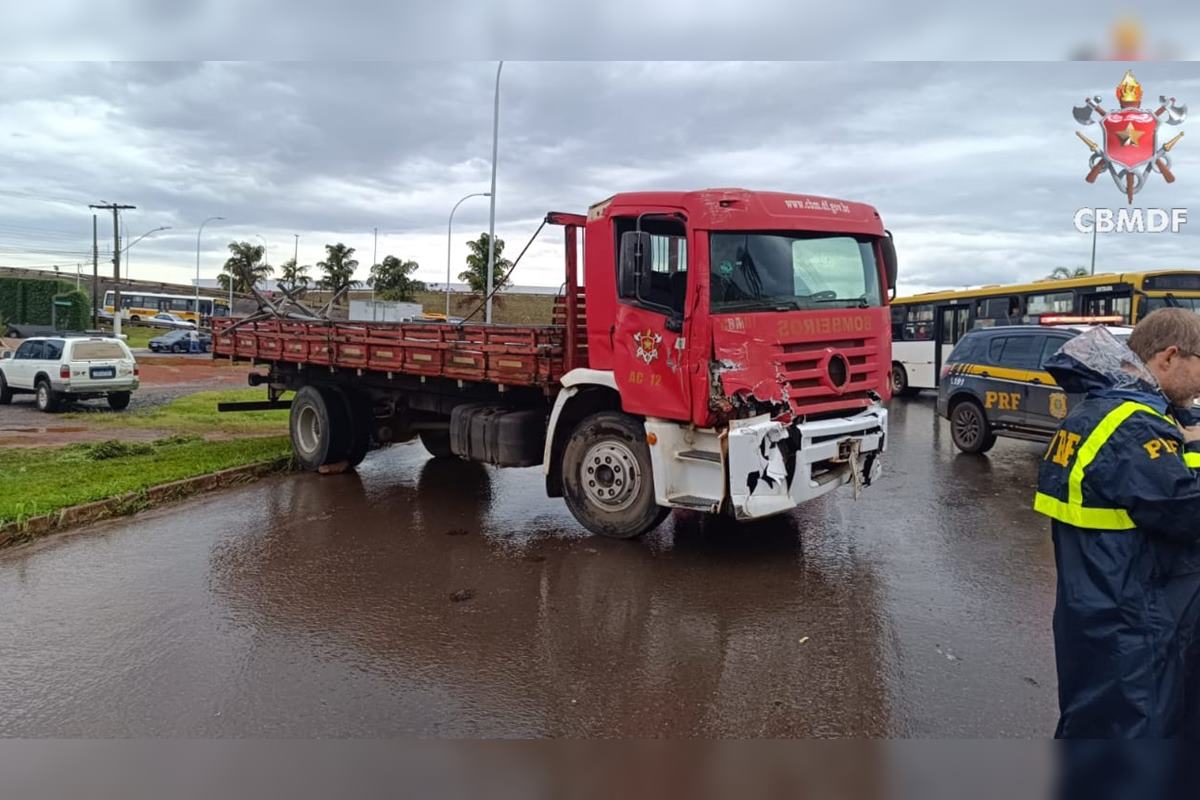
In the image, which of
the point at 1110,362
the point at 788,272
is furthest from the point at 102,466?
the point at 1110,362

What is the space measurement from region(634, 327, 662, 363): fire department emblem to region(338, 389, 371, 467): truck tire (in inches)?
203

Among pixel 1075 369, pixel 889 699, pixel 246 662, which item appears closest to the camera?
pixel 1075 369

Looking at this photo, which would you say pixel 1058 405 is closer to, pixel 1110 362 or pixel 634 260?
pixel 634 260

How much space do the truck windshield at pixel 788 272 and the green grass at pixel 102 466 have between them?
21.6 ft

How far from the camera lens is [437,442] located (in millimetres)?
10977

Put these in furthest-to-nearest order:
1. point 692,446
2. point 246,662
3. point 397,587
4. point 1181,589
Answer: point 692,446 → point 397,587 → point 246,662 → point 1181,589

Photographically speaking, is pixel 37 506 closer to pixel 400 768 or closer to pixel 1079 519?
pixel 400 768

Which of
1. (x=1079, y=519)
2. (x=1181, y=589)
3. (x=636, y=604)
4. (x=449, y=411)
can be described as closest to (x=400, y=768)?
(x=1079, y=519)

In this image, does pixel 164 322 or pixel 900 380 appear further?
pixel 164 322

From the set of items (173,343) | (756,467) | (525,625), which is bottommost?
(525,625)

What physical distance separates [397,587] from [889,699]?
3417 mm

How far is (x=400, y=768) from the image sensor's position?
228cm

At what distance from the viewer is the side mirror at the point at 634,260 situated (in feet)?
19.9

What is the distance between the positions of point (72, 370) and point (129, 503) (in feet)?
35.8
